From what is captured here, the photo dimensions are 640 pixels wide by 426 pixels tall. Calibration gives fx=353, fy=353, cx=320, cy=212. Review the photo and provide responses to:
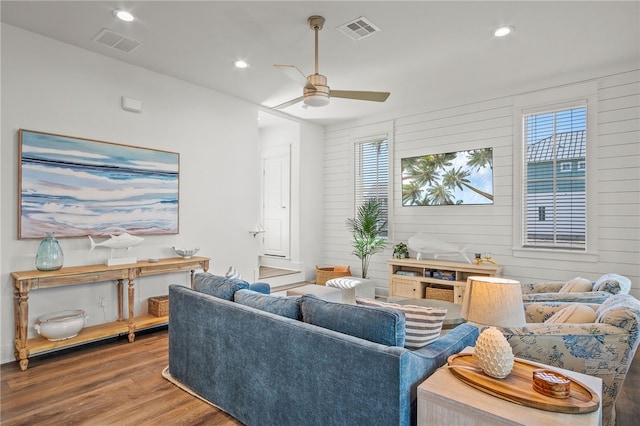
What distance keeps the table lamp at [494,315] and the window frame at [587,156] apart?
330cm

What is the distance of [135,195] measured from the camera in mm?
4156

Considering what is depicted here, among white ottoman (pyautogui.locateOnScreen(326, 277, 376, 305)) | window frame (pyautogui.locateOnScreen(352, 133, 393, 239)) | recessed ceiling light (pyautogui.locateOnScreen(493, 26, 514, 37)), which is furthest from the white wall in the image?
recessed ceiling light (pyautogui.locateOnScreen(493, 26, 514, 37))

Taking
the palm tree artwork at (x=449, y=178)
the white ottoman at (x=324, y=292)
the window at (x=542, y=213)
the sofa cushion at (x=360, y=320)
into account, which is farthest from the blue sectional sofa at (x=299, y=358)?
the palm tree artwork at (x=449, y=178)

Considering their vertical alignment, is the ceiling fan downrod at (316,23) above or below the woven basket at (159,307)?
above

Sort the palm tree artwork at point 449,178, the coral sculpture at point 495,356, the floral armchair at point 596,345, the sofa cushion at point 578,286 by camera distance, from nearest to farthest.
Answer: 1. the coral sculpture at point 495,356
2. the floral armchair at point 596,345
3. the sofa cushion at point 578,286
4. the palm tree artwork at point 449,178

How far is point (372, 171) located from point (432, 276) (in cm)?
215

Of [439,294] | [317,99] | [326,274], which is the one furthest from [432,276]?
[317,99]

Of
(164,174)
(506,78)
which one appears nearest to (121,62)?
(164,174)

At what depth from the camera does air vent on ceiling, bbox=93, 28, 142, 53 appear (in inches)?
136

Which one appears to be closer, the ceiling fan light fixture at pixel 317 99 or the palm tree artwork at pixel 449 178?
the ceiling fan light fixture at pixel 317 99

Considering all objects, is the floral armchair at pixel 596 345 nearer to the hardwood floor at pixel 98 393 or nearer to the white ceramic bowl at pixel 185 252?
the hardwood floor at pixel 98 393

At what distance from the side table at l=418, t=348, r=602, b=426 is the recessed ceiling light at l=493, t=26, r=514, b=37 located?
10.0 feet

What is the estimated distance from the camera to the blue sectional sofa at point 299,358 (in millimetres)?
1629

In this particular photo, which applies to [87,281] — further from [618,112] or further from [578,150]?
[618,112]
